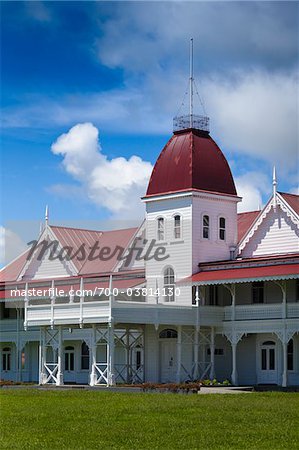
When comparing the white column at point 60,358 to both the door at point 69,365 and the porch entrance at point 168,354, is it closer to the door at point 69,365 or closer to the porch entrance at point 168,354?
the porch entrance at point 168,354

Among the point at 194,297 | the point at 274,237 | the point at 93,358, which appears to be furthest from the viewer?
the point at 194,297

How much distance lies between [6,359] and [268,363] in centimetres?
2089

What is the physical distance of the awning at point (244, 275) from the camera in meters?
43.4

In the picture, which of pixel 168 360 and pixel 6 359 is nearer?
pixel 168 360

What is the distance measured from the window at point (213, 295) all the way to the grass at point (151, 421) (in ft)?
40.2

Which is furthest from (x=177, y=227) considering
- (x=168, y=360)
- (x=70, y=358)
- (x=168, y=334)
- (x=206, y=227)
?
(x=70, y=358)

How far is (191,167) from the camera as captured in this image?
50.1 metres

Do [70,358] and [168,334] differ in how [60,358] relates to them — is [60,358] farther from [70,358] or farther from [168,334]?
[70,358]

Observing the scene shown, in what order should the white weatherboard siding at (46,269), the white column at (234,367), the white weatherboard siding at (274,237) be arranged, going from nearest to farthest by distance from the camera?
1. the white column at (234,367)
2. the white weatherboard siding at (274,237)
3. the white weatherboard siding at (46,269)

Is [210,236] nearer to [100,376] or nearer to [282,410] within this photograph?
[100,376]

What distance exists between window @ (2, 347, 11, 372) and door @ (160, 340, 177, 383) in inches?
597

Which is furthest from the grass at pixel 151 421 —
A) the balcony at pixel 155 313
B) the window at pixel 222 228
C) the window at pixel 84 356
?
the window at pixel 84 356

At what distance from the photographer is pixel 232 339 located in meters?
46.6

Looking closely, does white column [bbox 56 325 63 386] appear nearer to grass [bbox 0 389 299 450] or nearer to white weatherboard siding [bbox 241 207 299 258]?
grass [bbox 0 389 299 450]
